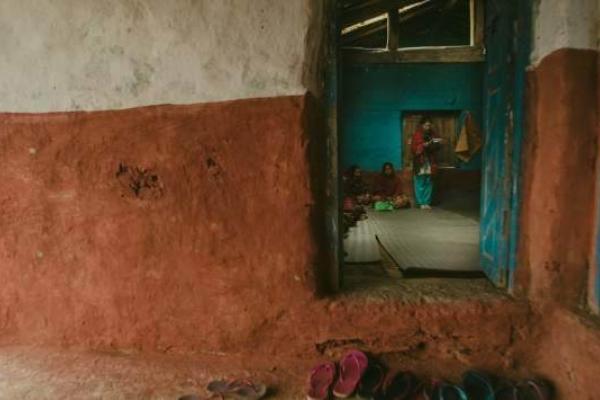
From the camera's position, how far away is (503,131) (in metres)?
2.54

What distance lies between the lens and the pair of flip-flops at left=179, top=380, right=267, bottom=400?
7.43 ft

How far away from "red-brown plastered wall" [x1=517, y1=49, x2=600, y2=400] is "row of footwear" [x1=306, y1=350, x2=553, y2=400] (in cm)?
19

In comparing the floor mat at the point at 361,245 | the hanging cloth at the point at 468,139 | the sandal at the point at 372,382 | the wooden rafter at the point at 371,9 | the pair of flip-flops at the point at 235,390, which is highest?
the wooden rafter at the point at 371,9

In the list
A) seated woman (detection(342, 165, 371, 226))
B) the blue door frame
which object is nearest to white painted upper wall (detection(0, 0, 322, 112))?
the blue door frame

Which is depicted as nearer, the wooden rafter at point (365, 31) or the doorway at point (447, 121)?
the doorway at point (447, 121)

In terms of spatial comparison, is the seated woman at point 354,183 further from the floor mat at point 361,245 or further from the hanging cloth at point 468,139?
the floor mat at point 361,245

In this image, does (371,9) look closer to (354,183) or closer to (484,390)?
(354,183)

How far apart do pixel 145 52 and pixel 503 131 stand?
2.18 metres

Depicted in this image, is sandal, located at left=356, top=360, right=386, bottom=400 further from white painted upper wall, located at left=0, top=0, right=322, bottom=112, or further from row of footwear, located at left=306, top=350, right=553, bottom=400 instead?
white painted upper wall, located at left=0, top=0, right=322, bottom=112

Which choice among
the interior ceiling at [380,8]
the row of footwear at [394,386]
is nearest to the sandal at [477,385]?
the row of footwear at [394,386]

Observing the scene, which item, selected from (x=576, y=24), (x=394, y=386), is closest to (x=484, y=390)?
(x=394, y=386)

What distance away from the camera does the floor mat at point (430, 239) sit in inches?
129

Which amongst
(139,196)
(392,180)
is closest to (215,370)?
(139,196)

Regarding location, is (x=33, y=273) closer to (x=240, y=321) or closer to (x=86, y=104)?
(x=86, y=104)
